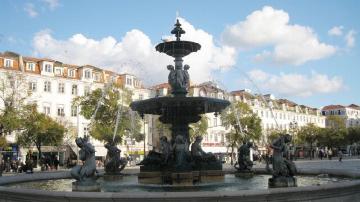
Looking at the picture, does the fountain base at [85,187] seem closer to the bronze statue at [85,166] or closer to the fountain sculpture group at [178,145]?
the bronze statue at [85,166]

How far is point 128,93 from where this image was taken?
5341 cm

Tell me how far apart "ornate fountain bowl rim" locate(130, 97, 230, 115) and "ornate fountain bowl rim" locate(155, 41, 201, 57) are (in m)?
2.45

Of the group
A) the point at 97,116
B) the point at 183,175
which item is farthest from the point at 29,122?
the point at 183,175

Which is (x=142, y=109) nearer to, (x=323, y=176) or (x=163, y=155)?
(x=163, y=155)

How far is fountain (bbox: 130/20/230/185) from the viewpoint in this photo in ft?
48.3

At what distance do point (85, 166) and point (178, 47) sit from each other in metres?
7.81

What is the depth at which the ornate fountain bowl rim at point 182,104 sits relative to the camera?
15.3 meters

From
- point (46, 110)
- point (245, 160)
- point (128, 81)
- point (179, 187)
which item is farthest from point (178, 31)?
point (128, 81)

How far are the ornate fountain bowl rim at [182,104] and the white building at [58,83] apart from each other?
42083 mm

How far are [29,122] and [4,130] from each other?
3839 millimetres

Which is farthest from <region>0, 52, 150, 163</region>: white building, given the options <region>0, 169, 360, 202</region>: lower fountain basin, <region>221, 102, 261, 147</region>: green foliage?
<region>0, 169, 360, 202</region>: lower fountain basin

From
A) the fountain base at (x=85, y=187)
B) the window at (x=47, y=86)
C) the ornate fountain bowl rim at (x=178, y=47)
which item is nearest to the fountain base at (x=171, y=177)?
the fountain base at (x=85, y=187)

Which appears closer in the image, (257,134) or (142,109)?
(142,109)

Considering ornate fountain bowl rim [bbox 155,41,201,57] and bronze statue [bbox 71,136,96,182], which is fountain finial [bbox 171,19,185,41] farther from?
bronze statue [bbox 71,136,96,182]
